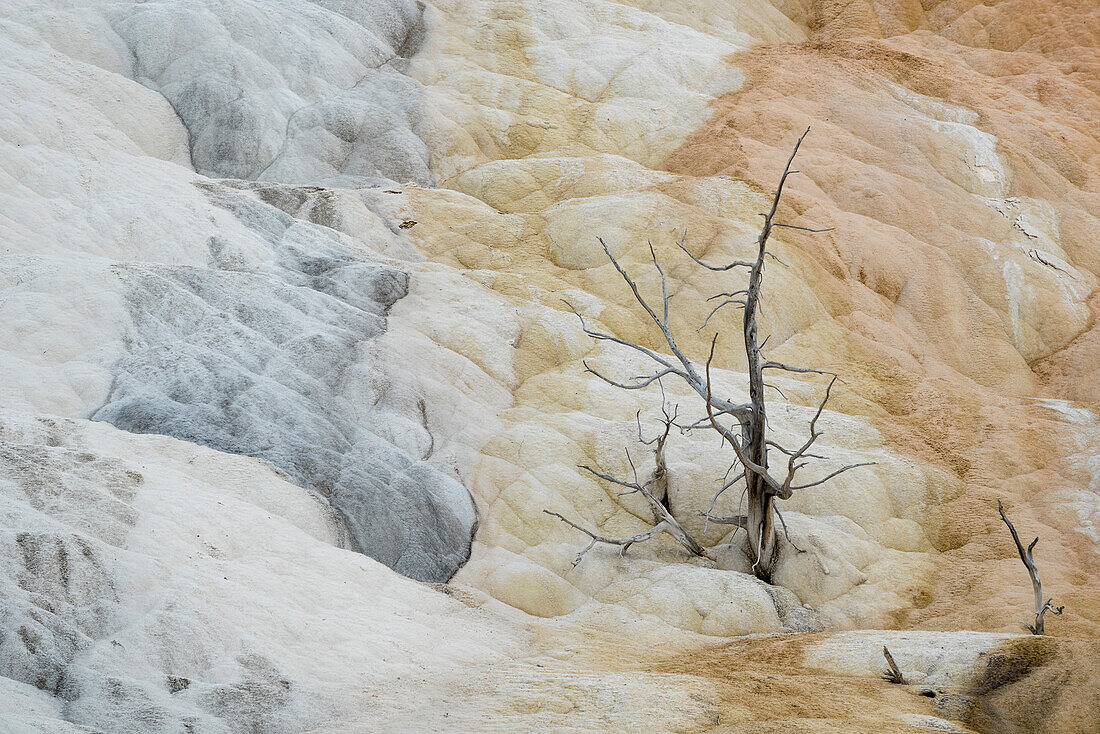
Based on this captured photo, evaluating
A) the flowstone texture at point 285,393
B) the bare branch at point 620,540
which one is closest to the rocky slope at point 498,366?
the flowstone texture at point 285,393

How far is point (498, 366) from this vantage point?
686 inches

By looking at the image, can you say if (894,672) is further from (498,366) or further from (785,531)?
(498,366)

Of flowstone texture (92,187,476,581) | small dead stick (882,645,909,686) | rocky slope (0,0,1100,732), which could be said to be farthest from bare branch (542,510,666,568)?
small dead stick (882,645,909,686)

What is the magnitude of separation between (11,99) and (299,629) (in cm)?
1505

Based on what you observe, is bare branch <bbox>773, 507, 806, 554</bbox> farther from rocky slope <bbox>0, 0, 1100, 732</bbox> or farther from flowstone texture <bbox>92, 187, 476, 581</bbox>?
flowstone texture <bbox>92, 187, 476, 581</bbox>

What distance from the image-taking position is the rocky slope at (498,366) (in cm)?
880

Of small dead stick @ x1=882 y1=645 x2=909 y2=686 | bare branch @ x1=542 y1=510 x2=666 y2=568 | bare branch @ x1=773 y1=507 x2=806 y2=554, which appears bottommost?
bare branch @ x1=542 y1=510 x2=666 y2=568

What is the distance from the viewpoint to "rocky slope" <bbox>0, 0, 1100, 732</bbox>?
8797mm

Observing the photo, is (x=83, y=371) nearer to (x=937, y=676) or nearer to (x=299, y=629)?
(x=299, y=629)

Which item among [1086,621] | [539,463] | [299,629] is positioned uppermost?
[1086,621]

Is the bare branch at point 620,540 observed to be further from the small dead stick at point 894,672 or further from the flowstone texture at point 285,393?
the small dead stick at point 894,672

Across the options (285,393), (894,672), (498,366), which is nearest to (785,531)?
(894,672)

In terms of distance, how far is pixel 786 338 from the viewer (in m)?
20.4

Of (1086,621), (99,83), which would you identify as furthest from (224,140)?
(1086,621)
